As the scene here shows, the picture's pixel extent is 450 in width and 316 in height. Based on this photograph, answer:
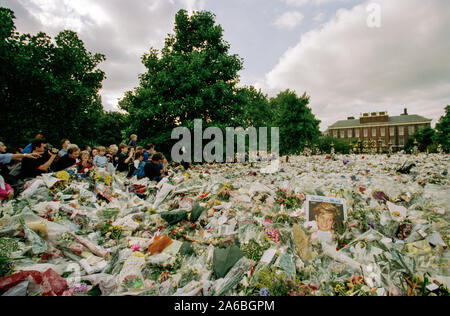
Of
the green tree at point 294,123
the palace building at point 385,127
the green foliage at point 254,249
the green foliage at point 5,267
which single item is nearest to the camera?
the green foliage at point 5,267

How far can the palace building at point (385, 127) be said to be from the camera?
45.3m

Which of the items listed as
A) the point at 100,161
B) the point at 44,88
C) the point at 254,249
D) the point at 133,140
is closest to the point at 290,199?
the point at 254,249

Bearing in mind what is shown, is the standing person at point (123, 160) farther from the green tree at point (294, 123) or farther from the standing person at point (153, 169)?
the green tree at point (294, 123)

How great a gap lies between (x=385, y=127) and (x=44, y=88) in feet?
194

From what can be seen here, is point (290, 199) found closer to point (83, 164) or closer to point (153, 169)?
point (153, 169)

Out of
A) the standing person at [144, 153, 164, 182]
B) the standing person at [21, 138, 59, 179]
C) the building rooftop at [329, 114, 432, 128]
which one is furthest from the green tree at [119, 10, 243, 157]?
the building rooftop at [329, 114, 432, 128]

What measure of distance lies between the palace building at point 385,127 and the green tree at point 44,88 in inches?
1895

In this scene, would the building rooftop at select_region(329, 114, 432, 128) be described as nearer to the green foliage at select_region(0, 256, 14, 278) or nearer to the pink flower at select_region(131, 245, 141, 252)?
the pink flower at select_region(131, 245, 141, 252)

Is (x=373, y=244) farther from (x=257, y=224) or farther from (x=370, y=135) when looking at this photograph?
(x=370, y=135)

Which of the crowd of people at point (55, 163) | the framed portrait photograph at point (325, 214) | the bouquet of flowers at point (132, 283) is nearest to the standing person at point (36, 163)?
the crowd of people at point (55, 163)

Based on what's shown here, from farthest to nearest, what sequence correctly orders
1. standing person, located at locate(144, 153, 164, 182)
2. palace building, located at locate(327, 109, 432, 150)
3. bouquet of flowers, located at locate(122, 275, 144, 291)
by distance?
palace building, located at locate(327, 109, 432, 150)
standing person, located at locate(144, 153, 164, 182)
bouquet of flowers, located at locate(122, 275, 144, 291)

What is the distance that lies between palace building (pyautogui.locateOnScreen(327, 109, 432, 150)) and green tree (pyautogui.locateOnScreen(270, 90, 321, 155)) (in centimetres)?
3490

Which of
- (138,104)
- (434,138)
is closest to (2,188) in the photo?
(138,104)

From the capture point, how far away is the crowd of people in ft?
13.9
